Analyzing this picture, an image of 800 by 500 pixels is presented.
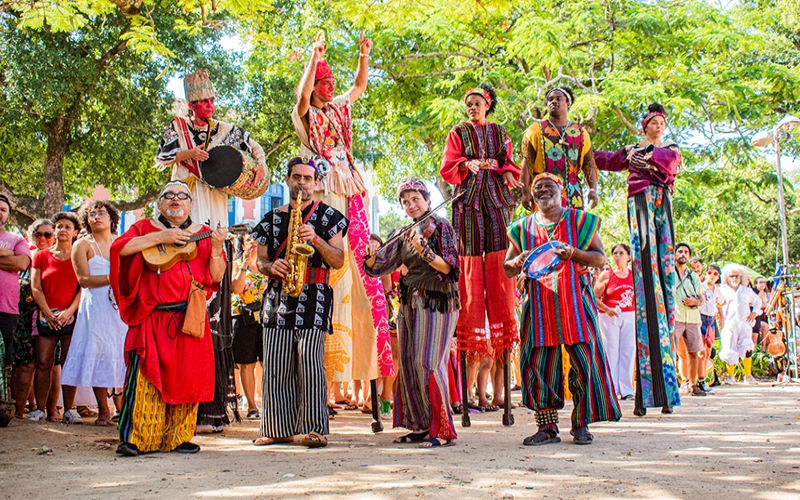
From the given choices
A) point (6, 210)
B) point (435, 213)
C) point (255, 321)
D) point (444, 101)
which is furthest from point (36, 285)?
point (444, 101)

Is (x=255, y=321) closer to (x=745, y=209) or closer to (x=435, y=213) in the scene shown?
(x=435, y=213)

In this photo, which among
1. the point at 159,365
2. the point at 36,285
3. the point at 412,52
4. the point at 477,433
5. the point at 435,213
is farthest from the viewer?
the point at 412,52

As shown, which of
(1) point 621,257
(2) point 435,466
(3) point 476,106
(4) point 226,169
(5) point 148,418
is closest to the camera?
(2) point 435,466

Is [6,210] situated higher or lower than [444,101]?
lower

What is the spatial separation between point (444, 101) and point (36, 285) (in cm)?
849

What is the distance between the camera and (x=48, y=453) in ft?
19.1

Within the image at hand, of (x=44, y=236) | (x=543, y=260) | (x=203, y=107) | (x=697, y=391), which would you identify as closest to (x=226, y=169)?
(x=203, y=107)

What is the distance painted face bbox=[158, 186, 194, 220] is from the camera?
5.96 m

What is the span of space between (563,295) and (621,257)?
509 cm

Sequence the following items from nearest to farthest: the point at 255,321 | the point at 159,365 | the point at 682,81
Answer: the point at 159,365 → the point at 255,321 → the point at 682,81

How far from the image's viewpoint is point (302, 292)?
610cm

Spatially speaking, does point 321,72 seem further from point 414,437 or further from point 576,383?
point 576,383

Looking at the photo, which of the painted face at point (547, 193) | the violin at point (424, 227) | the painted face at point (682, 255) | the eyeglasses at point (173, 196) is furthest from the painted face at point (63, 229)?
the painted face at point (682, 255)

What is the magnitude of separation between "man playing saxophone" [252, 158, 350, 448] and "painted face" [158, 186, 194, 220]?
55 centimetres
